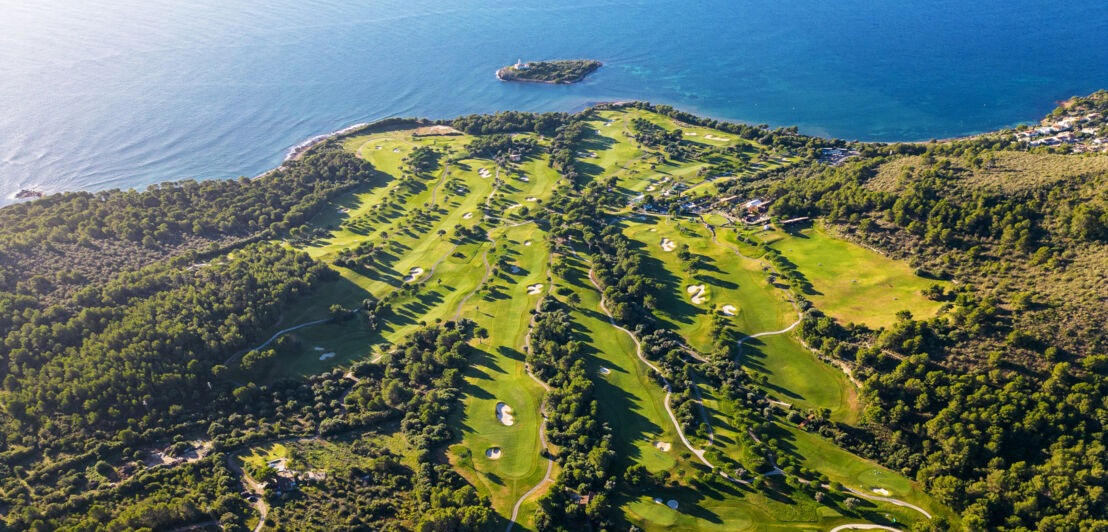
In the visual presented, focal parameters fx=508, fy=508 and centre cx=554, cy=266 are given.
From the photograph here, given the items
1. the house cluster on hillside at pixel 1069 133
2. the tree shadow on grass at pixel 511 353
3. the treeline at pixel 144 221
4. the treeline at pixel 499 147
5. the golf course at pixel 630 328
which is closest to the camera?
the golf course at pixel 630 328

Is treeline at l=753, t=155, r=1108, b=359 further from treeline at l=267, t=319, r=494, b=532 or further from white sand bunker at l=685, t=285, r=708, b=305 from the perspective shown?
treeline at l=267, t=319, r=494, b=532

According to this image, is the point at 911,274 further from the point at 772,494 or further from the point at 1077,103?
the point at 1077,103

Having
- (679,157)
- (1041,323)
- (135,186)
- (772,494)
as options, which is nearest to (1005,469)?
(1041,323)

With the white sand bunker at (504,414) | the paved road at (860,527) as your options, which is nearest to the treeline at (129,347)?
the white sand bunker at (504,414)

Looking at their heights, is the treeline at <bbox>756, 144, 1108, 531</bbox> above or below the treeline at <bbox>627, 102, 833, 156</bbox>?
below

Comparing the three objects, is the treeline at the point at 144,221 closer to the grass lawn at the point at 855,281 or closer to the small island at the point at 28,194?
the small island at the point at 28,194

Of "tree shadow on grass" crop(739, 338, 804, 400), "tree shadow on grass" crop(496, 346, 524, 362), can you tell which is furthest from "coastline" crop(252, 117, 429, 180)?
"tree shadow on grass" crop(739, 338, 804, 400)

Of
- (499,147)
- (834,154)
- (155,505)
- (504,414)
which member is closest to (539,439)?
(504,414)
